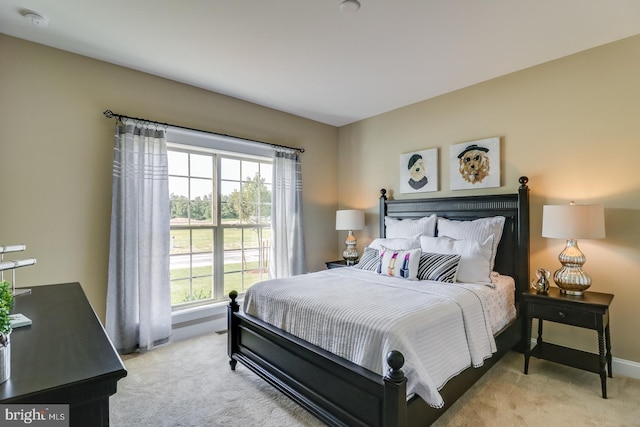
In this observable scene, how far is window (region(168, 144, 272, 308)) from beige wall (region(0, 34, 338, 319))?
595mm

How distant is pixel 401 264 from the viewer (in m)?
2.89

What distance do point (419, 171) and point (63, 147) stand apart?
3.67 metres

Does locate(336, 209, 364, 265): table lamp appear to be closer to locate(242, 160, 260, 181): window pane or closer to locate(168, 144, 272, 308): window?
locate(168, 144, 272, 308): window

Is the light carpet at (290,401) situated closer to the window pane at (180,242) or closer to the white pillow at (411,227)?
the window pane at (180,242)

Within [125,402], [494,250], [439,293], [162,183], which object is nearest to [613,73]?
[494,250]

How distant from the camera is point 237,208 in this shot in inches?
154

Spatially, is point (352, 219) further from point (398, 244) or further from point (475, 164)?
point (475, 164)

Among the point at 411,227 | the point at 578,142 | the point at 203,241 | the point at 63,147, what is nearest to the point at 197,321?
the point at 203,241

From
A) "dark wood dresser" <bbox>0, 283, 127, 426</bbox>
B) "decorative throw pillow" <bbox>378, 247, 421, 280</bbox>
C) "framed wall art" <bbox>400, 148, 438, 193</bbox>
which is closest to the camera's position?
"dark wood dresser" <bbox>0, 283, 127, 426</bbox>

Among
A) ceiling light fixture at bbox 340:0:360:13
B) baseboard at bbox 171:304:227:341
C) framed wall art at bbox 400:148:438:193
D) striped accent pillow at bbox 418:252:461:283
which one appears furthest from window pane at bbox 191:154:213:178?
striped accent pillow at bbox 418:252:461:283

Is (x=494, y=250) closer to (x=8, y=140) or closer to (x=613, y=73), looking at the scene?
(x=613, y=73)

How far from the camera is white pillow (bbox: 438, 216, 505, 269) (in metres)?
3.00

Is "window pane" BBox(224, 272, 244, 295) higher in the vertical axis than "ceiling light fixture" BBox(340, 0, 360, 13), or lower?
lower

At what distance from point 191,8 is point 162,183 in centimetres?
165
